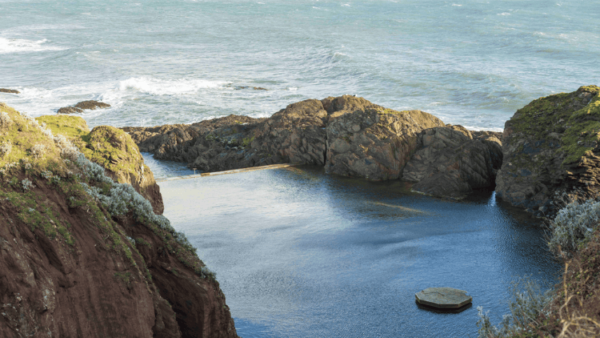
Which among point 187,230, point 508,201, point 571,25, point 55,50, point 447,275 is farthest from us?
point 571,25

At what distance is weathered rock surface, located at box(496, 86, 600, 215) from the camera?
1770cm

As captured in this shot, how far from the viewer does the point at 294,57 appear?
76.8 metres

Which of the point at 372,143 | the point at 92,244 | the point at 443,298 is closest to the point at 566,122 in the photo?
the point at 372,143

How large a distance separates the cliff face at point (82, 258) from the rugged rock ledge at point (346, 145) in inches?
593

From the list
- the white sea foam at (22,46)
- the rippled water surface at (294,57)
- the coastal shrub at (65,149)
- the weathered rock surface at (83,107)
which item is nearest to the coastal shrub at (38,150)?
the coastal shrub at (65,149)

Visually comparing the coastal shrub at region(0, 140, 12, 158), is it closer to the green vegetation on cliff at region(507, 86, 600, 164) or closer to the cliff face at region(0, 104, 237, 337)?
the cliff face at region(0, 104, 237, 337)

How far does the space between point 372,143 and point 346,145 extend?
1.39 metres

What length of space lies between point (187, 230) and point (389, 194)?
8.94 metres

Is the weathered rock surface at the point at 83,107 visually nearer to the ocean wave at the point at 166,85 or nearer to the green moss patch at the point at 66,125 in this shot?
the ocean wave at the point at 166,85

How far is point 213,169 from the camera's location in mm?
31453

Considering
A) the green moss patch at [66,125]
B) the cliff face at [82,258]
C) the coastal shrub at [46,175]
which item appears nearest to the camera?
the cliff face at [82,258]

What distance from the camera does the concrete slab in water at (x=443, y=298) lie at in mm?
12172

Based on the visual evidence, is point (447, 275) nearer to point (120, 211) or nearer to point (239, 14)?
point (120, 211)

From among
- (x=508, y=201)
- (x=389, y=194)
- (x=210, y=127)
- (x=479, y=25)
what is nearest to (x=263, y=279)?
(x=389, y=194)
